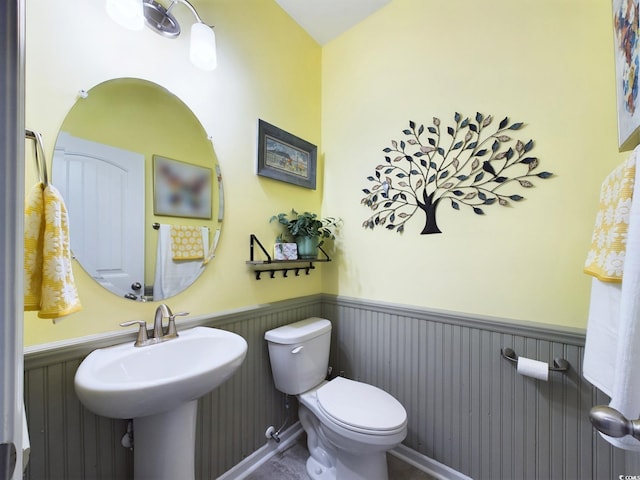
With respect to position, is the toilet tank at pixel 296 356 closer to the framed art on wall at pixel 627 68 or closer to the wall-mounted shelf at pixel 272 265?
the wall-mounted shelf at pixel 272 265

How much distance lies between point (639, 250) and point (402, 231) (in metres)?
1.07

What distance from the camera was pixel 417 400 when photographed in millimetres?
1505

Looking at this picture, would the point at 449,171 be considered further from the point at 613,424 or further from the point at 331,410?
the point at 331,410

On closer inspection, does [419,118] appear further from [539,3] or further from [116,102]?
[116,102]

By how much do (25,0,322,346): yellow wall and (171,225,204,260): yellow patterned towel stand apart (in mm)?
107

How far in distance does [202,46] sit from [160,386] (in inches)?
52.3

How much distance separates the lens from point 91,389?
0.72m

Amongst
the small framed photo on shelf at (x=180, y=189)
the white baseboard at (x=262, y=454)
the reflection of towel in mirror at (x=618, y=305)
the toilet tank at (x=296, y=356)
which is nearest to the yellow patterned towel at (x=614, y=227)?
the reflection of towel in mirror at (x=618, y=305)

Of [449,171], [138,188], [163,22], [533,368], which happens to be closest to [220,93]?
[163,22]

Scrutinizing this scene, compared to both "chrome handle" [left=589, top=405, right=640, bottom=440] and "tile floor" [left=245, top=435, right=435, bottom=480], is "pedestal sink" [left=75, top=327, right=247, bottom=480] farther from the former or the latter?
"chrome handle" [left=589, top=405, right=640, bottom=440]

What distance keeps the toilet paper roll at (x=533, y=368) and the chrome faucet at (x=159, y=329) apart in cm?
146

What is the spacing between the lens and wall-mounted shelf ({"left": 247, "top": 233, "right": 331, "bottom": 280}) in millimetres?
1495

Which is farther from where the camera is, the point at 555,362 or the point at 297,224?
the point at 297,224

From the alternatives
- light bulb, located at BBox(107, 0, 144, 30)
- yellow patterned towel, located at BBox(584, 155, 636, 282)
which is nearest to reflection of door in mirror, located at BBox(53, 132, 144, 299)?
light bulb, located at BBox(107, 0, 144, 30)
